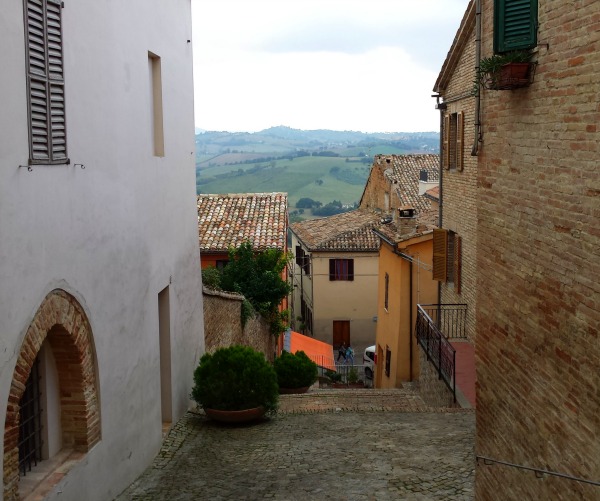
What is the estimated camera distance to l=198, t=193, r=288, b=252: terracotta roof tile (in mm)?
26625

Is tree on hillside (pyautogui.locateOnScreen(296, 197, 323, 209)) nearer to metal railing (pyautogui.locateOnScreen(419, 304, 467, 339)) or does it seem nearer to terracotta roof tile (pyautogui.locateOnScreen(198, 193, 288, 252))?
terracotta roof tile (pyautogui.locateOnScreen(198, 193, 288, 252))

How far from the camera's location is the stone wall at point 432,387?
1608 centimetres

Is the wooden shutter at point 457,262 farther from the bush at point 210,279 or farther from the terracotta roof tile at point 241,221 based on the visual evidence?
the terracotta roof tile at point 241,221

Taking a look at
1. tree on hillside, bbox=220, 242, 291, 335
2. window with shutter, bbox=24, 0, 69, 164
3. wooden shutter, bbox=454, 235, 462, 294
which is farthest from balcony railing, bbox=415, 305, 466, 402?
window with shutter, bbox=24, 0, 69, 164

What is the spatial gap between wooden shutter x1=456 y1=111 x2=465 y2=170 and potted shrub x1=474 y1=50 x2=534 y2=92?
11473 millimetres

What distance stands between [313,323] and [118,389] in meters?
31.8

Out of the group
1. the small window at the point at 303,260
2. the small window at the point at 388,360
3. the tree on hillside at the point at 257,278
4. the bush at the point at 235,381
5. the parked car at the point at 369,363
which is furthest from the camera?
the small window at the point at 303,260

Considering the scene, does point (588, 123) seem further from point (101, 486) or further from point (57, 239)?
point (101, 486)

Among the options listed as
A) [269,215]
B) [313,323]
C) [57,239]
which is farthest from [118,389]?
[313,323]

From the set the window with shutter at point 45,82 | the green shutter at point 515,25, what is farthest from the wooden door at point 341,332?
the green shutter at point 515,25

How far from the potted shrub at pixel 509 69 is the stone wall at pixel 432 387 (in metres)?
9.85

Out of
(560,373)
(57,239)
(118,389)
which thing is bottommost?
(118,389)

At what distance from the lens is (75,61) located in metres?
7.66

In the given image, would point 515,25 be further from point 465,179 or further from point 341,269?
point 341,269
